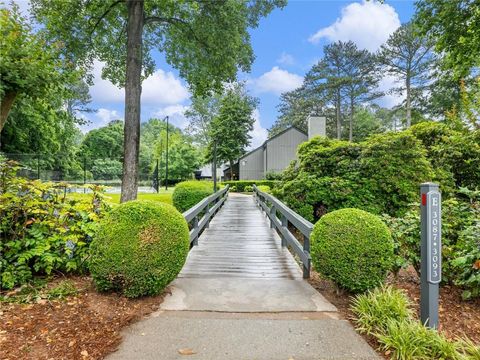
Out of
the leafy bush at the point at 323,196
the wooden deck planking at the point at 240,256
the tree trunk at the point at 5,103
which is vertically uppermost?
the tree trunk at the point at 5,103

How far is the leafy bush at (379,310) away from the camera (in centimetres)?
272

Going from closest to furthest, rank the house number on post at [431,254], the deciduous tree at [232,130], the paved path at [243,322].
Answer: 1. the paved path at [243,322]
2. the house number on post at [431,254]
3. the deciduous tree at [232,130]

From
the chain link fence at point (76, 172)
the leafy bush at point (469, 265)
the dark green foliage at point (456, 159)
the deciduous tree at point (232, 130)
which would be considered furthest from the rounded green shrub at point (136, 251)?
the deciduous tree at point (232, 130)

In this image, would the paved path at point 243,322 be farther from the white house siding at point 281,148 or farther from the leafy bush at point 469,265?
the white house siding at point 281,148

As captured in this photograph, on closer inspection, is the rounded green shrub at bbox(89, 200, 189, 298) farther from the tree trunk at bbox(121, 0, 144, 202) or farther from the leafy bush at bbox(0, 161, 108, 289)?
the tree trunk at bbox(121, 0, 144, 202)

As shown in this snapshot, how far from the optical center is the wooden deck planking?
15.2 ft

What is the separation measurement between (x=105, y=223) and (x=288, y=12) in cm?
1065

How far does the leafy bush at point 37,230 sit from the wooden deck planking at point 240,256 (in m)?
1.48

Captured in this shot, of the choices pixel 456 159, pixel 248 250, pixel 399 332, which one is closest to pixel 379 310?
pixel 399 332

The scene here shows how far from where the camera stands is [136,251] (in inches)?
124

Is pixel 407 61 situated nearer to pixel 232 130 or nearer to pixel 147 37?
pixel 232 130

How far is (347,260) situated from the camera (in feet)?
10.6

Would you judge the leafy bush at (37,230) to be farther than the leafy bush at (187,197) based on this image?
No

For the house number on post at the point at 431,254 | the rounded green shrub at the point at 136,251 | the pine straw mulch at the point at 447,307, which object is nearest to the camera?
the house number on post at the point at 431,254
